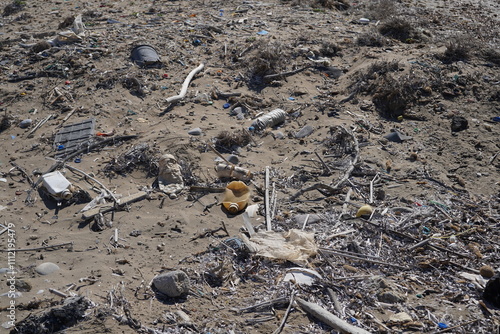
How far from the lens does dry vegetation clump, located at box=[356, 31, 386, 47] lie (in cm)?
703

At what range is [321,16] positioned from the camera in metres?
8.31

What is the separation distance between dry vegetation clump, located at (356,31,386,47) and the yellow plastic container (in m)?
4.10

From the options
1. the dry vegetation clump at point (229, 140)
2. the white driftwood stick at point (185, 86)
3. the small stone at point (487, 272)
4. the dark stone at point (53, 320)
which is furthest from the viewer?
the white driftwood stick at point (185, 86)

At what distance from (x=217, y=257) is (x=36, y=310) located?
51.5 inches

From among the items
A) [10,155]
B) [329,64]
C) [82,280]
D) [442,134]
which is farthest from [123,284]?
[329,64]

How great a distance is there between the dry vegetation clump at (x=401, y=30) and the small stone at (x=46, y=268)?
6269mm

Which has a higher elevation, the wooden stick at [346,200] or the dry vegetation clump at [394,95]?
the dry vegetation clump at [394,95]

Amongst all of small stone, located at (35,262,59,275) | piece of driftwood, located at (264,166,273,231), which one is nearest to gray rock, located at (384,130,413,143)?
piece of driftwood, located at (264,166,273,231)

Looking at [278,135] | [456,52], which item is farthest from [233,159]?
[456,52]

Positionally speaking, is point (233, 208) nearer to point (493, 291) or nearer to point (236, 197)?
point (236, 197)

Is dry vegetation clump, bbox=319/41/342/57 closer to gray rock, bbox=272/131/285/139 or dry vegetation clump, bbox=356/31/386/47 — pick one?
dry vegetation clump, bbox=356/31/386/47

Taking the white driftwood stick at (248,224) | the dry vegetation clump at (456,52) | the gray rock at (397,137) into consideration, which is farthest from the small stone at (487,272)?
the dry vegetation clump at (456,52)

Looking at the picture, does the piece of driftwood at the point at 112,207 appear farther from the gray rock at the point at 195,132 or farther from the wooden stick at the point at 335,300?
the wooden stick at the point at 335,300

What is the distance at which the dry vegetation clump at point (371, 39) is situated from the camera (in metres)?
7.03
